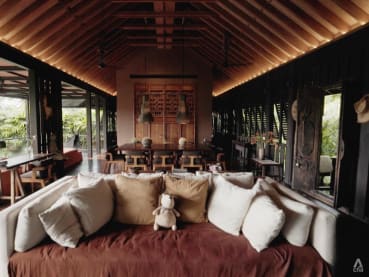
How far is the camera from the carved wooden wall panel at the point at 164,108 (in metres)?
8.88

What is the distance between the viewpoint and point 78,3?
4516 mm

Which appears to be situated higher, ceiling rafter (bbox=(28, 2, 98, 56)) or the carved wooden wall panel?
ceiling rafter (bbox=(28, 2, 98, 56))

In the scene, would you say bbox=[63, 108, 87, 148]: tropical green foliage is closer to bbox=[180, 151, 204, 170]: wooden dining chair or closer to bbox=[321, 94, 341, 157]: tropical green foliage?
bbox=[180, 151, 204, 170]: wooden dining chair

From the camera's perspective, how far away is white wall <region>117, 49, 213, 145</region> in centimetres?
889

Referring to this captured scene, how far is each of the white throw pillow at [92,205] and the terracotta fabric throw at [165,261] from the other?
21 cm

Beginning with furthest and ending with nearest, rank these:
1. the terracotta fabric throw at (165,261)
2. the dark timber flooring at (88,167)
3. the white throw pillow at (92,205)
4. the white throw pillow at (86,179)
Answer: the dark timber flooring at (88,167), the white throw pillow at (86,179), the white throw pillow at (92,205), the terracotta fabric throw at (165,261)

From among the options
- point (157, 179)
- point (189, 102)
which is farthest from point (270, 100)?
point (157, 179)

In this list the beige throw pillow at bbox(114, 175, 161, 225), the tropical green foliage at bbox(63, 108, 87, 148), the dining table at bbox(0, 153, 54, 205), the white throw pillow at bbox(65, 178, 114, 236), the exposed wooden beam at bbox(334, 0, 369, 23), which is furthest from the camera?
the tropical green foliage at bbox(63, 108, 87, 148)

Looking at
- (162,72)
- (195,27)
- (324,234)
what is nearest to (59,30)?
(195,27)

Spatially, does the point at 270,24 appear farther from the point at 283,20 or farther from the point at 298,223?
the point at 298,223

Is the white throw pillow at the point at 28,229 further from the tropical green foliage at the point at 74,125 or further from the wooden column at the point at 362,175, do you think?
the tropical green foliage at the point at 74,125

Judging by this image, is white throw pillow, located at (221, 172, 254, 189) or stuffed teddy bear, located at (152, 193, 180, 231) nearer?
stuffed teddy bear, located at (152, 193, 180, 231)

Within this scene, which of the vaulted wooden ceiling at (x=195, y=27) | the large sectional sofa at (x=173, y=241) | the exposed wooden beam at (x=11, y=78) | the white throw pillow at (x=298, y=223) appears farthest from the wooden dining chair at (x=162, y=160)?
the exposed wooden beam at (x=11, y=78)

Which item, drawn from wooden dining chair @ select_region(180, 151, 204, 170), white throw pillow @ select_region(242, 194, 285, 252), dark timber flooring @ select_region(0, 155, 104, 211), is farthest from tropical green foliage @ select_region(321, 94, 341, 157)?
dark timber flooring @ select_region(0, 155, 104, 211)
